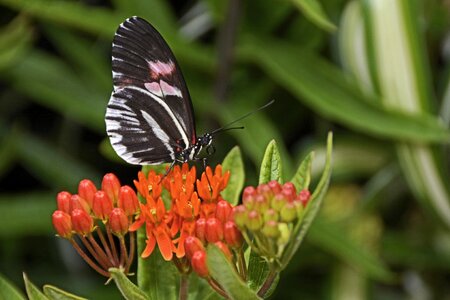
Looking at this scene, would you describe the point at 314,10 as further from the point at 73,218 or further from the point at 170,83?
the point at 73,218

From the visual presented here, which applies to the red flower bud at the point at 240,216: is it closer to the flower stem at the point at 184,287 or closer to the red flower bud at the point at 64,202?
the flower stem at the point at 184,287

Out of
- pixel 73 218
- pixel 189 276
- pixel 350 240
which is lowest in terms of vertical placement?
pixel 350 240

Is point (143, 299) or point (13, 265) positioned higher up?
point (143, 299)

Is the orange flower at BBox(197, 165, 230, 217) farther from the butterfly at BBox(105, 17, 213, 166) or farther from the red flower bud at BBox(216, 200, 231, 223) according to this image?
the butterfly at BBox(105, 17, 213, 166)

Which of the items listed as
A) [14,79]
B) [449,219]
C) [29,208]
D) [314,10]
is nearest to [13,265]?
[29,208]

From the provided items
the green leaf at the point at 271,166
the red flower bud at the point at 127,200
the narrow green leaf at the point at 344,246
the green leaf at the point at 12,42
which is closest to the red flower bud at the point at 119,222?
the red flower bud at the point at 127,200

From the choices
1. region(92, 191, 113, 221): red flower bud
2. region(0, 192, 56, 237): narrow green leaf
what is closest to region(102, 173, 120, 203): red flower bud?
region(92, 191, 113, 221): red flower bud

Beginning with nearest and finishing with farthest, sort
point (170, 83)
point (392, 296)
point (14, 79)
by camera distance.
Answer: point (170, 83) < point (14, 79) < point (392, 296)

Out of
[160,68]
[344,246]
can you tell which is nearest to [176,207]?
[160,68]
